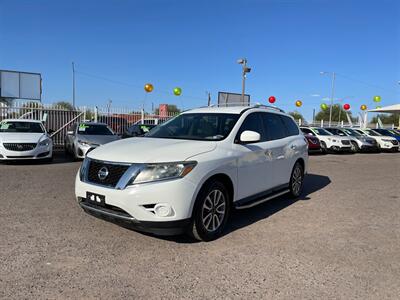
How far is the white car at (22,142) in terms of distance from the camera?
1050 centimetres

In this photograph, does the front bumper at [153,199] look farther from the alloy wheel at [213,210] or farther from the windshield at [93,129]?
the windshield at [93,129]

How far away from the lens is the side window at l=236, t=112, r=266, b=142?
5312mm

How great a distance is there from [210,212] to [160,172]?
942mm

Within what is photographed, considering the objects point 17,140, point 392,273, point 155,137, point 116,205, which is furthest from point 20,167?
point 392,273

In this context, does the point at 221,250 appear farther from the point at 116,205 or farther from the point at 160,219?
the point at 116,205

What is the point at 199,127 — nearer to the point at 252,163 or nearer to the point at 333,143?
the point at 252,163

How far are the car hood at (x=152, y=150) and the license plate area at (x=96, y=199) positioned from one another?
1.48 feet

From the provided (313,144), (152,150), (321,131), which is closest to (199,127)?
(152,150)

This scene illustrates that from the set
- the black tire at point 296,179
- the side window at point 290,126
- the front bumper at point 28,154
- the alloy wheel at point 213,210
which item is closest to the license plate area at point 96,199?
the alloy wheel at point 213,210

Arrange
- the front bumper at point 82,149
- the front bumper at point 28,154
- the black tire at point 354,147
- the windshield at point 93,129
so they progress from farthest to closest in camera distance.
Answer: the black tire at point 354,147 → the windshield at point 93,129 → the front bumper at point 82,149 → the front bumper at point 28,154

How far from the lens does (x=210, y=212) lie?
4.46 meters

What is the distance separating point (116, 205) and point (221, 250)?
136 cm

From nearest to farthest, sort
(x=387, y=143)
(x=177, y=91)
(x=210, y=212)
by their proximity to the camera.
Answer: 1. (x=210, y=212)
2. (x=387, y=143)
3. (x=177, y=91)

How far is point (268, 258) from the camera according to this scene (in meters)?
3.99
